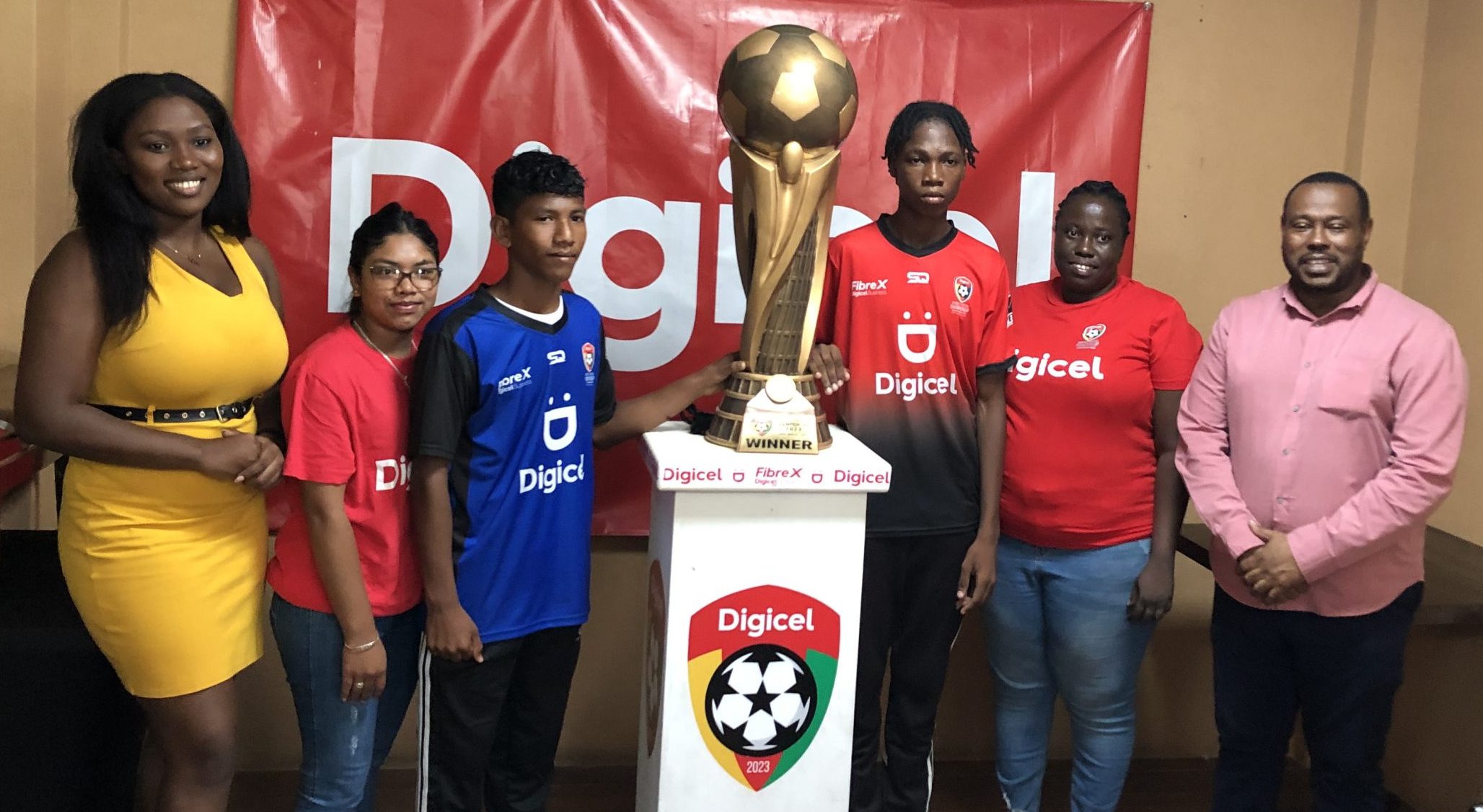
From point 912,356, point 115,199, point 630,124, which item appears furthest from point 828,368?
point 115,199

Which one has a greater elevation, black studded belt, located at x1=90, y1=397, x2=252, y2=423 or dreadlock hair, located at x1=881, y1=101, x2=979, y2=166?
dreadlock hair, located at x1=881, y1=101, x2=979, y2=166

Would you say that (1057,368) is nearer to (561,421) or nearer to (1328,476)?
(1328,476)

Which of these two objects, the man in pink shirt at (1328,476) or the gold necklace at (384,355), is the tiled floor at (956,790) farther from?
the gold necklace at (384,355)

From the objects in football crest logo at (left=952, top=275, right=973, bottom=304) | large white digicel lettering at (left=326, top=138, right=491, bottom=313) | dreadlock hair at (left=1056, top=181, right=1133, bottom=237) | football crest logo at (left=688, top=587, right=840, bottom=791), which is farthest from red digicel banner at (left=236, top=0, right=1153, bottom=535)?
football crest logo at (left=688, top=587, right=840, bottom=791)

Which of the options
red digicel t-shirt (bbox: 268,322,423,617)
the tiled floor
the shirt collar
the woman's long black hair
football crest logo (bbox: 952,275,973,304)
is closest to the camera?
the woman's long black hair

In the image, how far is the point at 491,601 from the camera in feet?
5.50

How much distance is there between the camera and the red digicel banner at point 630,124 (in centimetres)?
229

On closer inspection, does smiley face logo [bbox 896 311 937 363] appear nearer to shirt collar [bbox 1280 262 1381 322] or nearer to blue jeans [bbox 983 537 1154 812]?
blue jeans [bbox 983 537 1154 812]

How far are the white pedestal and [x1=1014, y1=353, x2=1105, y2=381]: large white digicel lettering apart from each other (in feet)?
1.32

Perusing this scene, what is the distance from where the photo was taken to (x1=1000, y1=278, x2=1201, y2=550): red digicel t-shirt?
1.94 meters

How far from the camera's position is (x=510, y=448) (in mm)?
1657

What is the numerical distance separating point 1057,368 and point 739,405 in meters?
0.58

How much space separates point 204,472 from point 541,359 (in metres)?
0.46

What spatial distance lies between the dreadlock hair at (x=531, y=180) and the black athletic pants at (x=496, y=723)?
0.62 metres
